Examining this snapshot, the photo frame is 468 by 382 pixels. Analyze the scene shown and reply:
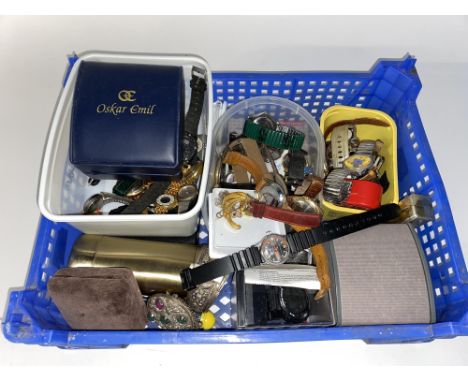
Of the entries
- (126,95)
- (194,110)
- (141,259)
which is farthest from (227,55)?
(141,259)

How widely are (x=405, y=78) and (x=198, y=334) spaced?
1.89 feet

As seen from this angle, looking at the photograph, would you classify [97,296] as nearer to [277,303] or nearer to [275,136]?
[277,303]

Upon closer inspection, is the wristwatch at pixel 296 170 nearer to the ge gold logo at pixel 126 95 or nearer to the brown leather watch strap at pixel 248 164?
the brown leather watch strap at pixel 248 164

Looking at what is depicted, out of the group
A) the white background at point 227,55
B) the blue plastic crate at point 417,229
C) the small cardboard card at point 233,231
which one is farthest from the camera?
the white background at point 227,55

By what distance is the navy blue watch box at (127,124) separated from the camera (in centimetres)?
64

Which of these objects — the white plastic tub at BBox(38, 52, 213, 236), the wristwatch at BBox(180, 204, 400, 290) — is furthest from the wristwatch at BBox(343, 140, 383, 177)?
the white plastic tub at BBox(38, 52, 213, 236)

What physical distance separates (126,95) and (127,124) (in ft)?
0.17

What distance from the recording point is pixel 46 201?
663mm

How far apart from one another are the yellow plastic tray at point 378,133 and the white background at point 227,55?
166mm

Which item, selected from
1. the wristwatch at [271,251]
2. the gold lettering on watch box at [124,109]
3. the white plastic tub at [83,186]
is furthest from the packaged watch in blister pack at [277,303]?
the gold lettering on watch box at [124,109]

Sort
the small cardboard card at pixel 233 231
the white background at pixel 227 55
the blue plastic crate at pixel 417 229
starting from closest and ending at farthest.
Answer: the blue plastic crate at pixel 417 229
the small cardboard card at pixel 233 231
the white background at pixel 227 55

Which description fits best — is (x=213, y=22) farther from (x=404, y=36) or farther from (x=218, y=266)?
(x=218, y=266)

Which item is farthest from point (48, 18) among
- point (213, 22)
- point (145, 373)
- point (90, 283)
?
point (145, 373)

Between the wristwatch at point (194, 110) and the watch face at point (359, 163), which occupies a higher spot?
the wristwatch at point (194, 110)
